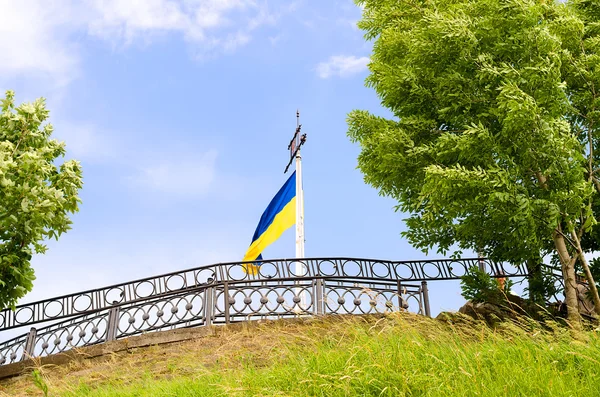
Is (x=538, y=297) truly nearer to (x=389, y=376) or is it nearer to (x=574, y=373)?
(x=574, y=373)

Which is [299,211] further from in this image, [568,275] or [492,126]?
[568,275]

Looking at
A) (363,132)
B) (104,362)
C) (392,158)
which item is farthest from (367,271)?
(104,362)

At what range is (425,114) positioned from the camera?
13844 millimetres

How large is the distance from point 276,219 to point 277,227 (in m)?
0.25

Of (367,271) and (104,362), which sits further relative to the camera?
(367,271)

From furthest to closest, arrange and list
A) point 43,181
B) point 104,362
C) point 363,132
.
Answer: point 363,132 → point 43,181 → point 104,362

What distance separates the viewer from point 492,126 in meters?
12.7

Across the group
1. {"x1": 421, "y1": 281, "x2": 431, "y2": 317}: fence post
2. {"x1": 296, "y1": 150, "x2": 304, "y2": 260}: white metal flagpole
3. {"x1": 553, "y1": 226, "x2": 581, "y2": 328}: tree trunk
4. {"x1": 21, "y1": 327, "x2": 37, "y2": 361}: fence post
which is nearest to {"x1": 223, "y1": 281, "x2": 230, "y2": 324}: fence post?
{"x1": 296, "y1": 150, "x2": 304, "y2": 260}: white metal flagpole

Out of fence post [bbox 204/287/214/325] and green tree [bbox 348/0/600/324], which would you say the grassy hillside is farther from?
green tree [bbox 348/0/600/324]

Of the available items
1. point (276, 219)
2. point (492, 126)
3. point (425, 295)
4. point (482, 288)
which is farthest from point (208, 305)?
point (492, 126)

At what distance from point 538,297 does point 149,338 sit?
898cm

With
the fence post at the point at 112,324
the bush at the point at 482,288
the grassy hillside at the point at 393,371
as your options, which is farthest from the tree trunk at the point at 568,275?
the fence post at the point at 112,324

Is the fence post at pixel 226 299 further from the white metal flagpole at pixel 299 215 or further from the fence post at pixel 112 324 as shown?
the white metal flagpole at pixel 299 215

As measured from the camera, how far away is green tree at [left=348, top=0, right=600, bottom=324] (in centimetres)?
1110
